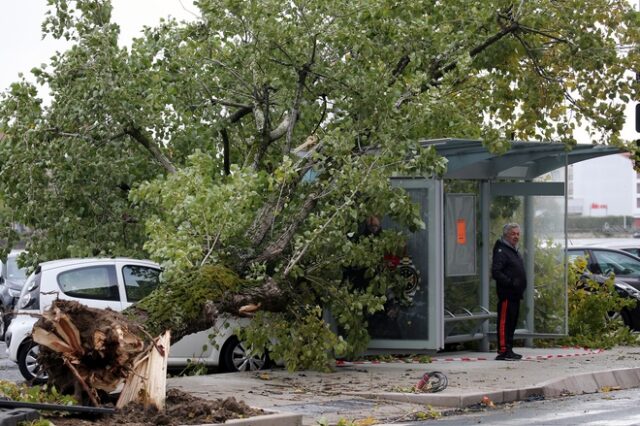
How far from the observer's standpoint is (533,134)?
18766 millimetres

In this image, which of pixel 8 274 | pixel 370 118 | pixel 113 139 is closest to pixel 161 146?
pixel 113 139

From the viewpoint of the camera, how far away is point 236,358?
16297 mm

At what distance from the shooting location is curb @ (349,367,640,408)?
1290 centimetres

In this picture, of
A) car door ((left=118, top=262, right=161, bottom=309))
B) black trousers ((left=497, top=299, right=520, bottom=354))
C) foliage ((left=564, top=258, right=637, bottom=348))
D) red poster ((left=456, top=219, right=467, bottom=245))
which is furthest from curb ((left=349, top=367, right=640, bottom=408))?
car door ((left=118, top=262, right=161, bottom=309))

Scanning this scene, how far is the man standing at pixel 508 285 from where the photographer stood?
55.1 feet

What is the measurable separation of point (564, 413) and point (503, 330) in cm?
472

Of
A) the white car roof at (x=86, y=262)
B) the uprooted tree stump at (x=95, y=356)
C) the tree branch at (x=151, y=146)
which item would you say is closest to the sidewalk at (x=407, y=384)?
the uprooted tree stump at (x=95, y=356)

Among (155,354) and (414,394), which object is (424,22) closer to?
(414,394)

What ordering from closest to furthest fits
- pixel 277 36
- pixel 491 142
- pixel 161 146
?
pixel 277 36 → pixel 491 142 → pixel 161 146

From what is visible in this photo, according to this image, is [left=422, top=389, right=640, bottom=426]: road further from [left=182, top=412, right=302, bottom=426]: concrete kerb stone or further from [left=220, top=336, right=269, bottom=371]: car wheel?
[left=220, top=336, right=269, bottom=371]: car wheel

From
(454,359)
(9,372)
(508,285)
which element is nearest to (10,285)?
(9,372)

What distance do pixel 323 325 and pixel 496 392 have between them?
2.51 m

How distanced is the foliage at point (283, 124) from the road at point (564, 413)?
9.01 ft

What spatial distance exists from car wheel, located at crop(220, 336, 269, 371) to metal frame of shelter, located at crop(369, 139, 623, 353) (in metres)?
1.58
